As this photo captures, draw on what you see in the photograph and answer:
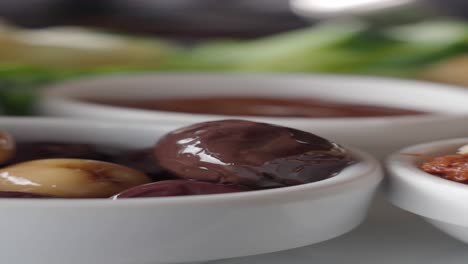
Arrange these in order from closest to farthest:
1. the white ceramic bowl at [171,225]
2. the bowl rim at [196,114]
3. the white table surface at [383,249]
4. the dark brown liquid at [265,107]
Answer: the white ceramic bowl at [171,225]
the white table surface at [383,249]
the bowl rim at [196,114]
the dark brown liquid at [265,107]

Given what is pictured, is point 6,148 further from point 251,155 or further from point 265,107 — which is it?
point 265,107

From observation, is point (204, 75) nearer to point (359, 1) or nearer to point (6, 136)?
point (6, 136)

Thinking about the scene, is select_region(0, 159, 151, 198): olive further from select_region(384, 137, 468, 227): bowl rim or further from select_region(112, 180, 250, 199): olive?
select_region(384, 137, 468, 227): bowl rim

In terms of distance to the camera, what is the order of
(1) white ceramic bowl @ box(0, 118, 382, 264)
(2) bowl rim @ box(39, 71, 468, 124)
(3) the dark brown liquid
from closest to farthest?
(1) white ceramic bowl @ box(0, 118, 382, 264), (2) bowl rim @ box(39, 71, 468, 124), (3) the dark brown liquid

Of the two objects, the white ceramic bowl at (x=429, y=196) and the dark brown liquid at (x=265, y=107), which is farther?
the dark brown liquid at (x=265, y=107)

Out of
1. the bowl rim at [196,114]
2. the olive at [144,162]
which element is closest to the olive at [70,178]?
the olive at [144,162]

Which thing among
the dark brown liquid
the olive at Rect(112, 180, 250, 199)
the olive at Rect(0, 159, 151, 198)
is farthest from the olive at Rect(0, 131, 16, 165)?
the dark brown liquid

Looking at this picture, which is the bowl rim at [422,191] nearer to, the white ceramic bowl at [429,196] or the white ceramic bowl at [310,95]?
the white ceramic bowl at [429,196]
